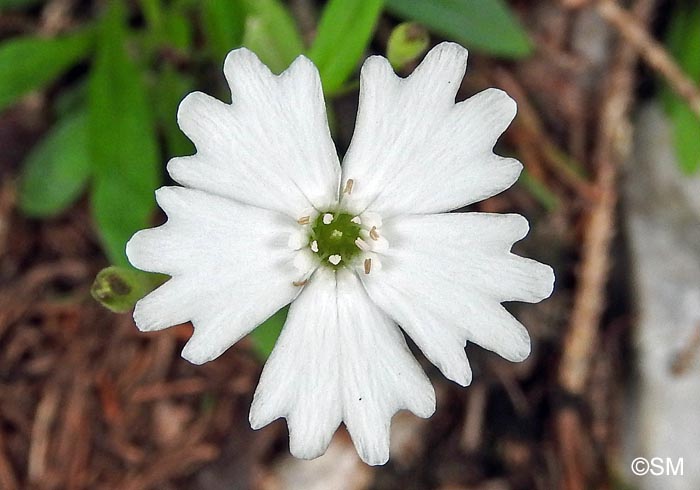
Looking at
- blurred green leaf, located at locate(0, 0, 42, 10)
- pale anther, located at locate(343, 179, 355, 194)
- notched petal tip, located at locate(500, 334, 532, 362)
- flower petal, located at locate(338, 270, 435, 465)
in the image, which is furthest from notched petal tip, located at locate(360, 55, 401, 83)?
blurred green leaf, located at locate(0, 0, 42, 10)

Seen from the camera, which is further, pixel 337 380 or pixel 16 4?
pixel 16 4

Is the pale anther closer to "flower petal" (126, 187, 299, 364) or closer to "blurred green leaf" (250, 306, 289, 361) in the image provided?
"flower petal" (126, 187, 299, 364)

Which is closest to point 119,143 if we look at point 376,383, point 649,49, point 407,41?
point 407,41

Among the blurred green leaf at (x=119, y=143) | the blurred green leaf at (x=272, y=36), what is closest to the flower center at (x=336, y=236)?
the blurred green leaf at (x=272, y=36)

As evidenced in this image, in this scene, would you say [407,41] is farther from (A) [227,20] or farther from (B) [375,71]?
(A) [227,20]

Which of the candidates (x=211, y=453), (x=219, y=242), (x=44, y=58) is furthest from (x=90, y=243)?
(x=219, y=242)
